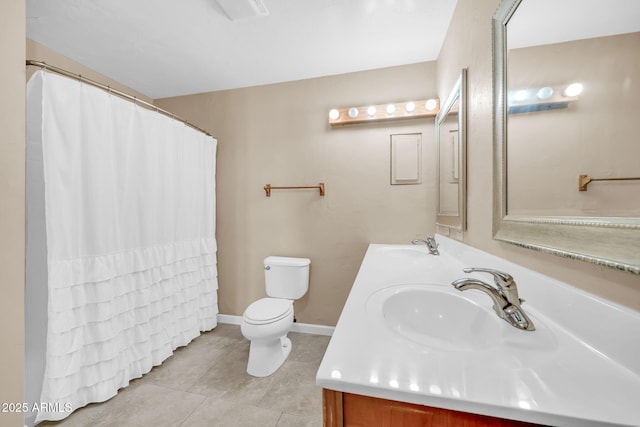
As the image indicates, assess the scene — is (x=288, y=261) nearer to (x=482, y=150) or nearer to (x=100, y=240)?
(x=100, y=240)

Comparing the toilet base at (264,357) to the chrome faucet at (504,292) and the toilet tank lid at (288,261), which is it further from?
the chrome faucet at (504,292)

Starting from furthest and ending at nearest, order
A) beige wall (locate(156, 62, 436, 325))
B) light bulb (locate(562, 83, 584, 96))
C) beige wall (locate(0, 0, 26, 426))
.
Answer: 1. beige wall (locate(156, 62, 436, 325))
2. beige wall (locate(0, 0, 26, 426))
3. light bulb (locate(562, 83, 584, 96))

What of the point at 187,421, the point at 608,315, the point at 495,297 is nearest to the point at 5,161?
the point at 187,421

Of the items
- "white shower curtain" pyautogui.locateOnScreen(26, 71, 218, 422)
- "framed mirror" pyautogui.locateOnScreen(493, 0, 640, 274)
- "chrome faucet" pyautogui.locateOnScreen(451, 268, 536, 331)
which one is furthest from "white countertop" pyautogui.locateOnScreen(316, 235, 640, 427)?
"white shower curtain" pyautogui.locateOnScreen(26, 71, 218, 422)

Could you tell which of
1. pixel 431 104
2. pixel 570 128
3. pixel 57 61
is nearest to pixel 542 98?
pixel 570 128

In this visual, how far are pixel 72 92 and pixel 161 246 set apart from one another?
1.04m

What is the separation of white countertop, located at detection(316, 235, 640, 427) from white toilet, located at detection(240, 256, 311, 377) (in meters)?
1.15

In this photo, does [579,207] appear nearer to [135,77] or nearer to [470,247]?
[470,247]

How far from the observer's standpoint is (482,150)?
103 centimetres

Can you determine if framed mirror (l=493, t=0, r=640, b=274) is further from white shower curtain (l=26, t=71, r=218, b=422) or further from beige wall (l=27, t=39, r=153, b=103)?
beige wall (l=27, t=39, r=153, b=103)

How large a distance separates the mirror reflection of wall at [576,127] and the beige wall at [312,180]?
3.88 feet

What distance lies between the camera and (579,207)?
532 millimetres

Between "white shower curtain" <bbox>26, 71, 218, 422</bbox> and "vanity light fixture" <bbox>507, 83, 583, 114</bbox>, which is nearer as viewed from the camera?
"vanity light fixture" <bbox>507, 83, 583, 114</bbox>

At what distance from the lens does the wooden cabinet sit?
15.2 inches
